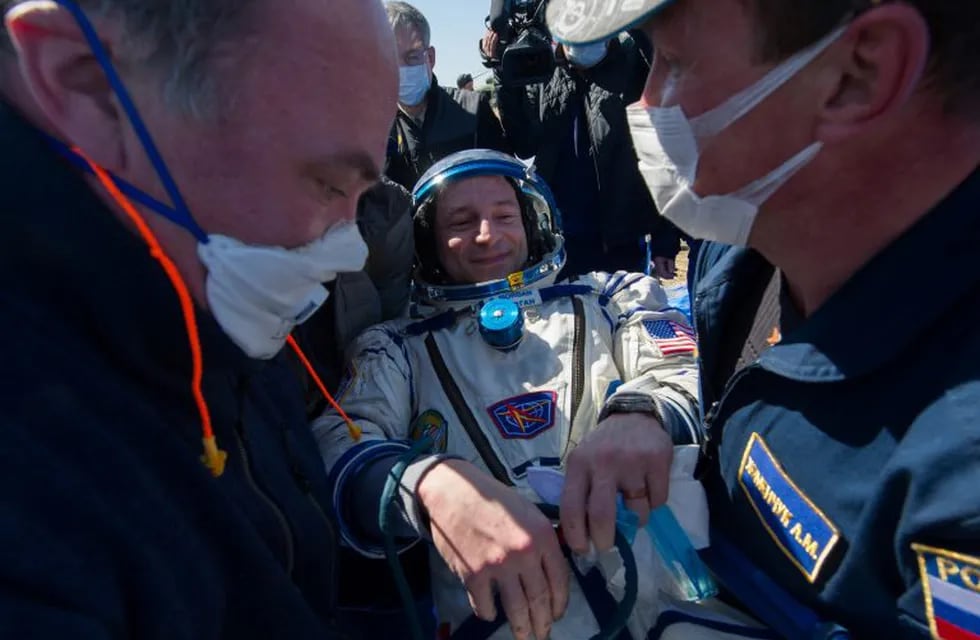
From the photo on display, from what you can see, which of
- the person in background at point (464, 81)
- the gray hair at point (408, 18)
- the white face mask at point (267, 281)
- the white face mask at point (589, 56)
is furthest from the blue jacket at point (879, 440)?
the person in background at point (464, 81)

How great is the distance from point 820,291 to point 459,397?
1.25 metres

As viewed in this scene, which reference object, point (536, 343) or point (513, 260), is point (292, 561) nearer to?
point (536, 343)

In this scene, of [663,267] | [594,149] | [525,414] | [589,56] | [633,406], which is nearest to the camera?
[633,406]

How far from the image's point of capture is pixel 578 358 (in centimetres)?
234

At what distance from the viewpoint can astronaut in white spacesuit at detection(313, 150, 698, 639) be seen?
4.42ft

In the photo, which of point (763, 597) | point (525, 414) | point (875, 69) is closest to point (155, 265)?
point (875, 69)

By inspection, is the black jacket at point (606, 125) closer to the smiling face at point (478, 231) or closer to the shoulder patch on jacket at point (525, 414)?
the smiling face at point (478, 231)

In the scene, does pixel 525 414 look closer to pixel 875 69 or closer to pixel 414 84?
pixel 875 69

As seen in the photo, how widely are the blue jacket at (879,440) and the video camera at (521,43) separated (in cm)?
310

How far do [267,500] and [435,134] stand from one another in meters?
3.02

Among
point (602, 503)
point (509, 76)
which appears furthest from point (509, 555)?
point (509, 76)

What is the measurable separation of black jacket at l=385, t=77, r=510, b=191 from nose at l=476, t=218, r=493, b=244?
4.54 feet

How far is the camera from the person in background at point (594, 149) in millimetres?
3779

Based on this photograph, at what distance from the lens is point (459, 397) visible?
225 centimetres
